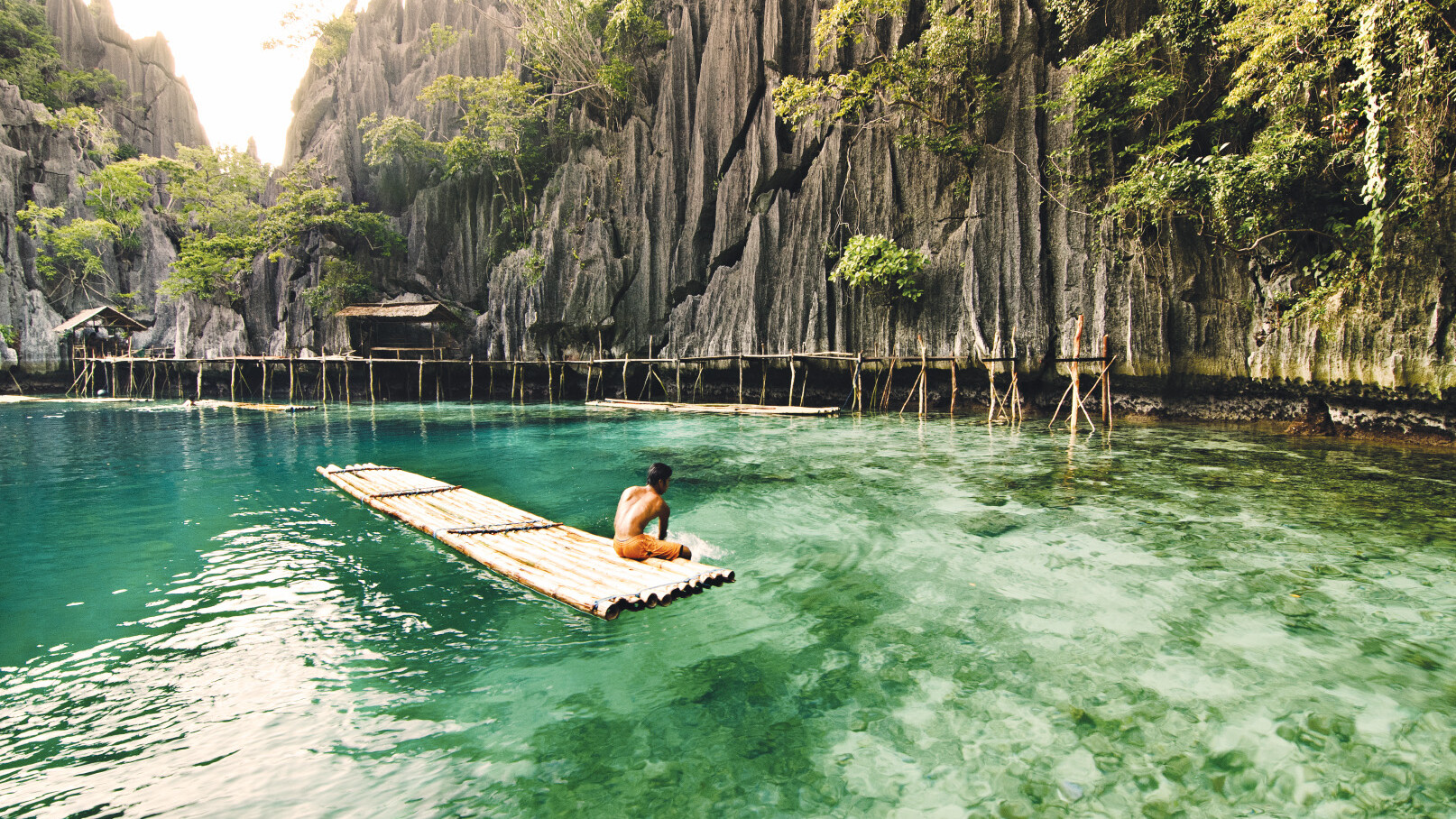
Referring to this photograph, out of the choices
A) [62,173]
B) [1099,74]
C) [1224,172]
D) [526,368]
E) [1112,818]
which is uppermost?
[62,173]

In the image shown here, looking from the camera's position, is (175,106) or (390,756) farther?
(175,106)

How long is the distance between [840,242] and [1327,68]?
11.2 metres

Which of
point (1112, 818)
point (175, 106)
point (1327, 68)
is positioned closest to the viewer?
point (1112, 818)

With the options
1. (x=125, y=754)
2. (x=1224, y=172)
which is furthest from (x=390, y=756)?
(x=1224, y=172)

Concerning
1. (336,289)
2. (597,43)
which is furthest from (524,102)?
(336,289)

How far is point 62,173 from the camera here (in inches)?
1220

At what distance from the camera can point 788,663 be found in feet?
12.5

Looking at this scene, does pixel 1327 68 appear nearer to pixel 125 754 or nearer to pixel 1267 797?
pixel 1267 797

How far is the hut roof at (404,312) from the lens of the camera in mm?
26156

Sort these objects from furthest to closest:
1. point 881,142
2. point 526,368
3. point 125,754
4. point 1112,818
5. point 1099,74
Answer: point 526,368 < point 881,142 < point 1099,74 < point 125,754 < point 1112,818

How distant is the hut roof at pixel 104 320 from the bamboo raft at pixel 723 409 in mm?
22769

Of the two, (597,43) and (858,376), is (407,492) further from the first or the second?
(597,43)

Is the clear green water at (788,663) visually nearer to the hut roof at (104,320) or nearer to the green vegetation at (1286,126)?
the green vegetation at (1286,126)

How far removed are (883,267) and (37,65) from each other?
149 feet
